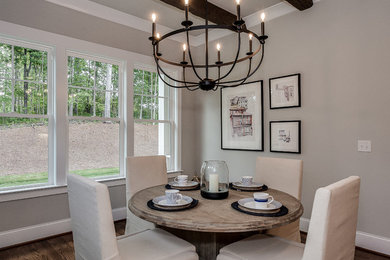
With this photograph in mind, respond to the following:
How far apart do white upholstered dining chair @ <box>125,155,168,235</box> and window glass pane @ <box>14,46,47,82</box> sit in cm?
151

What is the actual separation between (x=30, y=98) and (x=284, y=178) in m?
2.86

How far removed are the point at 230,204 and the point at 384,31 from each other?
233 centimetres

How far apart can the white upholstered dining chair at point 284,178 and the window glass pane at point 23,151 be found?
2.45 metres

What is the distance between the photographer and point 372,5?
8.30ft

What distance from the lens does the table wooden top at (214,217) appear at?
4.38 feet

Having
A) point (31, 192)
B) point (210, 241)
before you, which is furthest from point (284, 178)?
point (31, 192)

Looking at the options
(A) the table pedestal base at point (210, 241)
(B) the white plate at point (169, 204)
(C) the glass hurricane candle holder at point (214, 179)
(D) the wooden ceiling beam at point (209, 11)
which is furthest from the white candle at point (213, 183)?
(D) the wooden ceiling beam at point (209, 11)

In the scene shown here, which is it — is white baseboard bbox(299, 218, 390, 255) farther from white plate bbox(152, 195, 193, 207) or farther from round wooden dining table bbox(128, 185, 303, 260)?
white plate bbox(152, 195, 193, 207)

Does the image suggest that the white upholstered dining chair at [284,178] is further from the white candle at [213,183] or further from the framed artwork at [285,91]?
the framed artwork at [285,91]

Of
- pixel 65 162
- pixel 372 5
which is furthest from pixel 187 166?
pixel 372 5

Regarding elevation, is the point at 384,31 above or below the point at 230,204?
above

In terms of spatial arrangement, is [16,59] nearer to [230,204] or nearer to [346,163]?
[230,204]

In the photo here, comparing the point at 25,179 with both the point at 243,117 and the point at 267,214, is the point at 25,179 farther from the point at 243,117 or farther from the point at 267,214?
the point at 243,117

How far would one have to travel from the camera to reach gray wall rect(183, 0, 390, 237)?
8.15 ft
